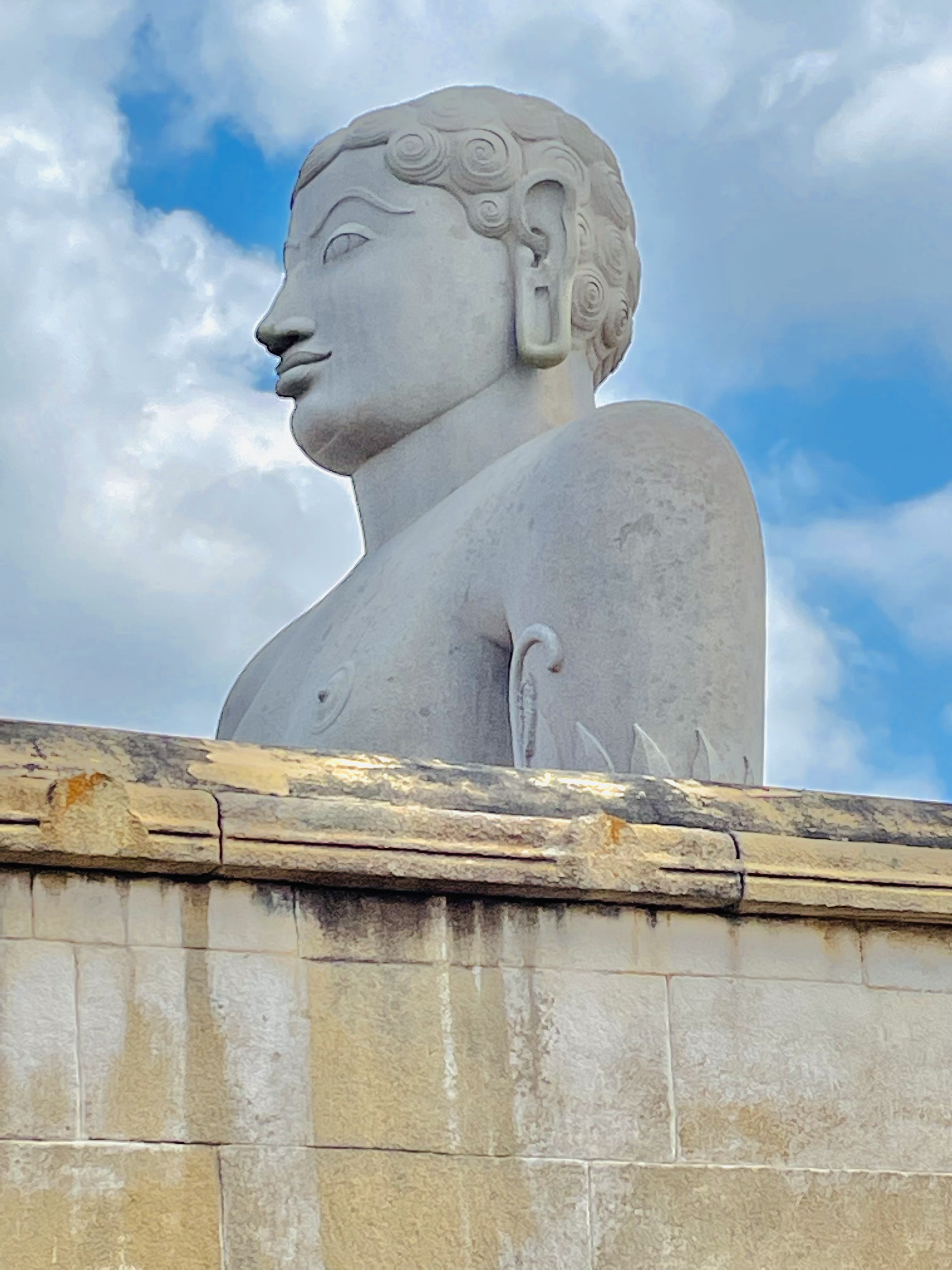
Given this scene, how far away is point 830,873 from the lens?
6.09 meters

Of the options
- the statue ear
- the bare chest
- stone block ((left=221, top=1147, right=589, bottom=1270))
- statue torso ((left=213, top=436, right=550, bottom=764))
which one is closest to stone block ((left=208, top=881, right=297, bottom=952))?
stone block ((left=221, top=1147, right=589, bottom=1270))

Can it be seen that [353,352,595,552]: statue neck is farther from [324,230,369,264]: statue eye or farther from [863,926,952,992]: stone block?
[863,926,952,992]: stone block

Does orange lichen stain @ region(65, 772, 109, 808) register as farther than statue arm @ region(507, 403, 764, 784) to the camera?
No

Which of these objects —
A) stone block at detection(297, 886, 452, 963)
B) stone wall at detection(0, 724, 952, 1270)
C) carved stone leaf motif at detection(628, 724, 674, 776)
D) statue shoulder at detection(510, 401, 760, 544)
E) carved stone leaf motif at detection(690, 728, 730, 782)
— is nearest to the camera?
stone wall at detection(0, 724, 952, 1270)

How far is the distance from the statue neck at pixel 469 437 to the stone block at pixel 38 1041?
3.72 m

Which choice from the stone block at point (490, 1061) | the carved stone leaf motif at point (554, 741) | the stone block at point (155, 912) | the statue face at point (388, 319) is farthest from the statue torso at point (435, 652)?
the stone block at point (155, 912)

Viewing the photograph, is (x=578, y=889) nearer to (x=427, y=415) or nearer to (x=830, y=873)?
(x=830, y=873)

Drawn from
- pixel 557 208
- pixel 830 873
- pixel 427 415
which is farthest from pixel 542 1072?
pixel 557 208

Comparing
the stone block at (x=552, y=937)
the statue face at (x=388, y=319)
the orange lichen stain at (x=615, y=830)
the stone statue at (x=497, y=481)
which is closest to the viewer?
the stone block at (x=552, y=937)

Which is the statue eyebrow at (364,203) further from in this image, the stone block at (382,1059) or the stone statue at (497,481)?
the stone block at (382,1059)

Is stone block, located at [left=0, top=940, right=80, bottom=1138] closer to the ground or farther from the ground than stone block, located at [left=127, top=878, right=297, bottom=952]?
closer to the ground

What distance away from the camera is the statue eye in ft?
29.3

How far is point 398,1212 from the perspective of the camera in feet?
18.0

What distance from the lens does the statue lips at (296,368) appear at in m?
8.91
